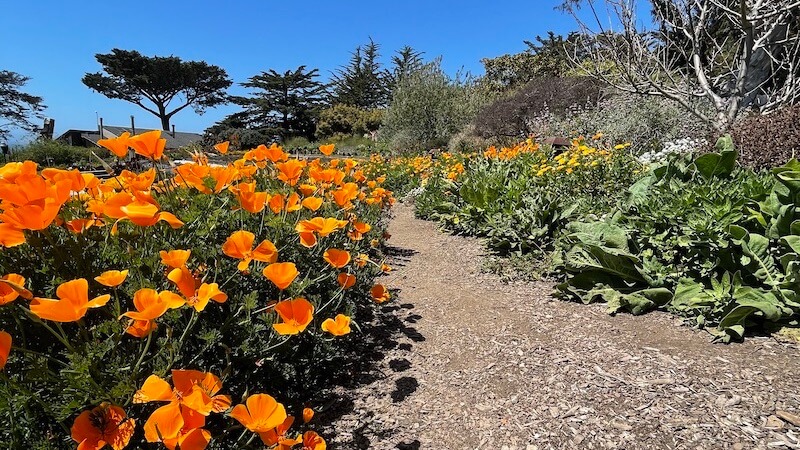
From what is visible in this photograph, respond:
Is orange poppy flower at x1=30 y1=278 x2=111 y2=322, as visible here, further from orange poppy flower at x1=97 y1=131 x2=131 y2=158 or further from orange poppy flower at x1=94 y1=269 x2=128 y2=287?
orange poppy flower at x1=97 y1=131 x2=131 y2=158

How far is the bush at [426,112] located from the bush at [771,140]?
12.3 metres

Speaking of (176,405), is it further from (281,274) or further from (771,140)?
(771,140)

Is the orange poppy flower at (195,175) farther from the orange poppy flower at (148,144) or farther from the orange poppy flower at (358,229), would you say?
the orange poppy flower at (358,229)

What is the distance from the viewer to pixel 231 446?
1.27 metres

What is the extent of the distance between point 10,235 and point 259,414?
0.68m

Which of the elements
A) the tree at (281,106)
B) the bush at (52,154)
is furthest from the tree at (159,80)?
the bush at (52,154)

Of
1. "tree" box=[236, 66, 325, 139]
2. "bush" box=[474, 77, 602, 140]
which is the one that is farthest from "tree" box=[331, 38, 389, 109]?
"bush" box=[474, 77, 602, 140]

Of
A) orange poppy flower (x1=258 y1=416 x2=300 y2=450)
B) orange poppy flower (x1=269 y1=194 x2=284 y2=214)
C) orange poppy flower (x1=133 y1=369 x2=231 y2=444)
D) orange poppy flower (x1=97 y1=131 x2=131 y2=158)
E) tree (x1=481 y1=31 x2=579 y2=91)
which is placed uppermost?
tree (x1=481 y1=31 x2=579 y2=91)

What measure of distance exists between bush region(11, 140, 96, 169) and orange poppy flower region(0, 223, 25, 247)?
2027 cm

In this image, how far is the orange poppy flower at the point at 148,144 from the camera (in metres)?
1.46

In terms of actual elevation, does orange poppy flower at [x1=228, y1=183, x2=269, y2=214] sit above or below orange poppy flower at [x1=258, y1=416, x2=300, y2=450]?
above

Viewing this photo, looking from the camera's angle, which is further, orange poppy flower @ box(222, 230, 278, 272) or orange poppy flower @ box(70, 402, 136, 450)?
orange poppy flower @ box(222, 230, 278, 272)

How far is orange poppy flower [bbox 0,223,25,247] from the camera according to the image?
3.34 ft

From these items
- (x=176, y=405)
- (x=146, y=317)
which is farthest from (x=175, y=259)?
(x=176, y=405)
